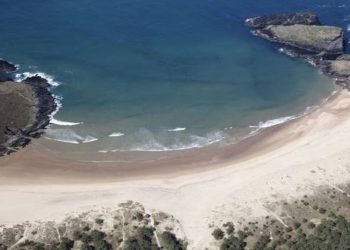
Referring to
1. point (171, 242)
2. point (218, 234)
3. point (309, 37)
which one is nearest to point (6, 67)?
point (171, 242)

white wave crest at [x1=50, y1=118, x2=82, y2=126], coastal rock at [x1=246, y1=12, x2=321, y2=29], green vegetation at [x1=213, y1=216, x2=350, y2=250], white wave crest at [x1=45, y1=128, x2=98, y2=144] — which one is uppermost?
coastal rock at [x1=246, y1=12, x2=321, y2=29]

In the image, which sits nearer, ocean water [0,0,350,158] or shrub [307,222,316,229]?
shrub [307,222,316,229]

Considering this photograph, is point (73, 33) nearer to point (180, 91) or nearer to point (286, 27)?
point (180, 91)

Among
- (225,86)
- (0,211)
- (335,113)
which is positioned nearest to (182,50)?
(225,86)

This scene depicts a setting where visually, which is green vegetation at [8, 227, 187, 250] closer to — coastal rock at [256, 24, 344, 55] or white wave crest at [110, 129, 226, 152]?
white wave crest at [110, 129, 226, 152]

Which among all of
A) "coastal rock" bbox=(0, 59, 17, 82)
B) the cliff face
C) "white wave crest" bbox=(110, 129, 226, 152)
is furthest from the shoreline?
the cliff face

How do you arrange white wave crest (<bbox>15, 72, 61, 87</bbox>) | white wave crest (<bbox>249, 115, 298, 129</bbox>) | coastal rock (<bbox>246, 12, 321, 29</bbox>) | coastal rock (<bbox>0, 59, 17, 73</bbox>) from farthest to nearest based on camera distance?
coastal rock (<bbox>246, 12, 321, 29</bbox>) → coastal rock (<bbox>0, 59, 17, 73</bbox>) → white wave crest (<bbox>15, 72, 61, 87</bbox>) → white wave crest (<bbox>249, 115, 298, 129</bbox>)
